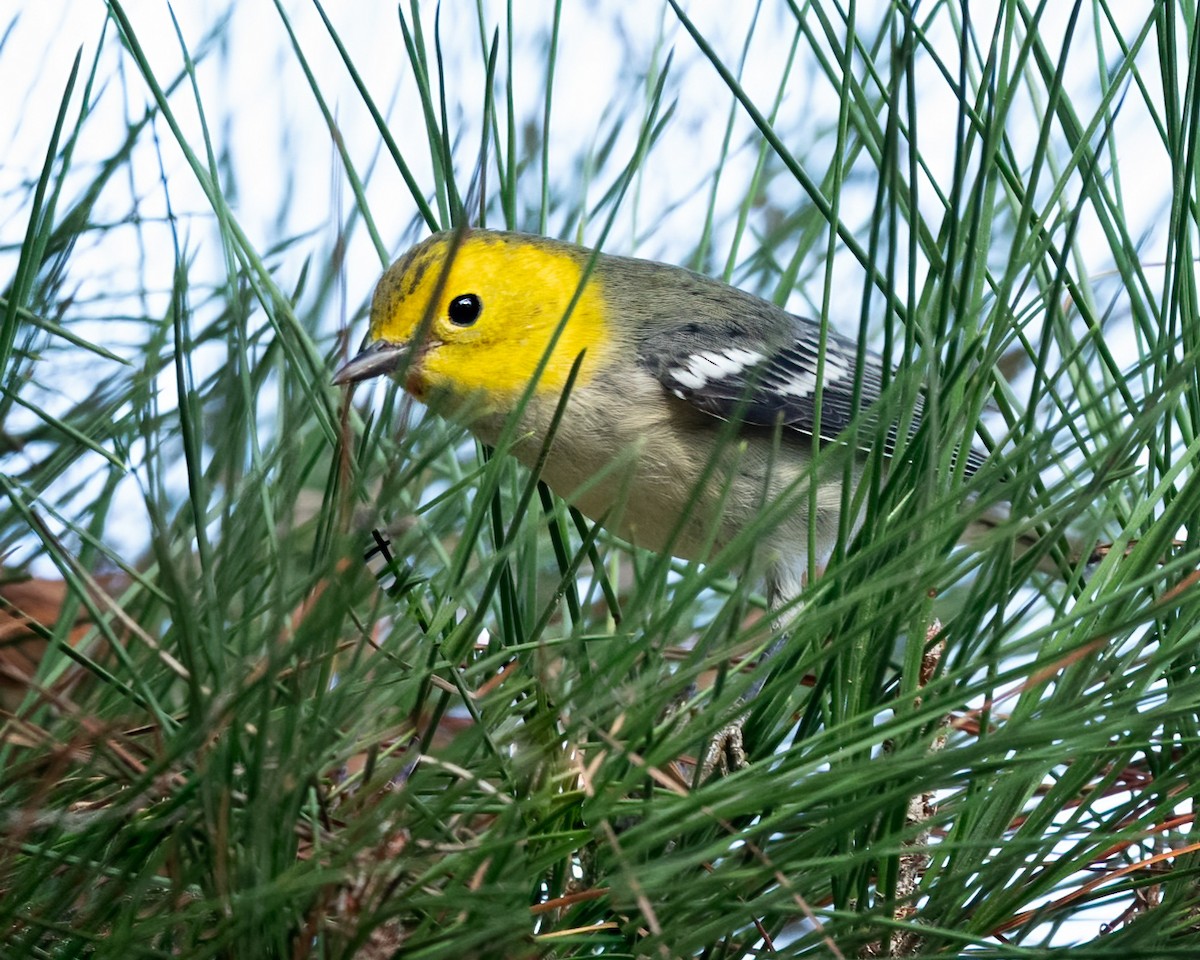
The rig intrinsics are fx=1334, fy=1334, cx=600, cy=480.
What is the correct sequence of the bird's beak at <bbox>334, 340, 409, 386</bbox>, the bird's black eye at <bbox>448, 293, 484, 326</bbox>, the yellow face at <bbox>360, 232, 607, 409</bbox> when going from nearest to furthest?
the bird's beak at <bbox>334, 340, 409, 386</bbox>
the yellow face at <bbox>360, 232, 607, 409</bbox>
the bird's black eye at <bbox>448, 293, 484, 326</bbox>

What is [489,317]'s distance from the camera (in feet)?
5.61

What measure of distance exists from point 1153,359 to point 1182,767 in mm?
229

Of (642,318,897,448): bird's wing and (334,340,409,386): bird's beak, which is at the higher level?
(642,318,897,448): bird's wing

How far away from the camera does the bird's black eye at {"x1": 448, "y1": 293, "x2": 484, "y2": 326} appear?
66.9 inches

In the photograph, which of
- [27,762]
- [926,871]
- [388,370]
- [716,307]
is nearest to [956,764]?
[926,871]

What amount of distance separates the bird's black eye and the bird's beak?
0.13 metres

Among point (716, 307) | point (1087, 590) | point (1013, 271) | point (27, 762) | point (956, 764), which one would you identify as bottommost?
point (27, 762)

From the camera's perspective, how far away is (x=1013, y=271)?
2.22 feet

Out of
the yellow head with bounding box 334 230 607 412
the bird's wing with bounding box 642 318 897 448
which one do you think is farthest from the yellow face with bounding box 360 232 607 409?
the bird's wing with bounding box 642 318 897 448

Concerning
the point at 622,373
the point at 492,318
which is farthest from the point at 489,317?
the point at 622,373

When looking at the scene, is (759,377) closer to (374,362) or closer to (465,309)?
(465,309)

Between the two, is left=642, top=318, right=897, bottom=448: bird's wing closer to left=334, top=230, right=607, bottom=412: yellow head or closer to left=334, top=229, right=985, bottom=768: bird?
left=334, top=229, right=985, bottom=768: bird

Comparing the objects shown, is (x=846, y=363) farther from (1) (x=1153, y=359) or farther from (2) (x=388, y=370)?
(1) (x=1153, y=359)

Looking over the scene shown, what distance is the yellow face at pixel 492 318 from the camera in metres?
1.59
